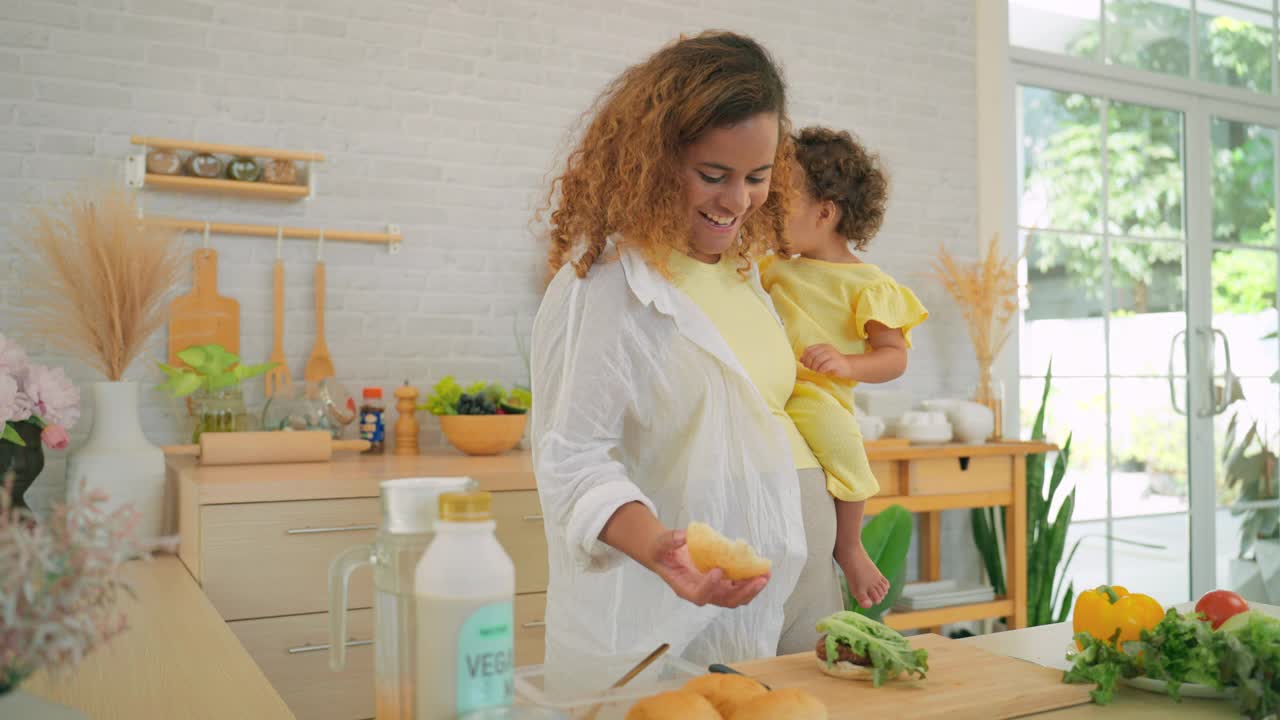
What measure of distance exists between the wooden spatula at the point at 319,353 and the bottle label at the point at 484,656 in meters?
2.67

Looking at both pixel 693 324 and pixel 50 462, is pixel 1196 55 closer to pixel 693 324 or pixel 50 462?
pixel 693 324

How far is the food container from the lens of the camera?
1016 mm

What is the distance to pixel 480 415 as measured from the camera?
3.15 meters

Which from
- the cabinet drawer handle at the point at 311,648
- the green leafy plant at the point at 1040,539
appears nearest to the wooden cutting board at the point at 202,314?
the cabinet drawer handle at the point at 311,648

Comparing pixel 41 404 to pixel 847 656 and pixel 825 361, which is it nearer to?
pixel 825 361

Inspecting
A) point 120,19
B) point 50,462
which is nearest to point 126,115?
point 120,19

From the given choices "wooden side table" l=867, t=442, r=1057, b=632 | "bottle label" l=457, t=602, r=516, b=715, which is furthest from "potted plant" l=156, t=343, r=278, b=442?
"bottle label" l=457, t=602, r=516, b=715

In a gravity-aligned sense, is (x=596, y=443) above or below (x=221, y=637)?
above

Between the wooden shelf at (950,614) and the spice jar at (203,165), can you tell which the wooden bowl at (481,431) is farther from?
the wooden shelf at (950,614)

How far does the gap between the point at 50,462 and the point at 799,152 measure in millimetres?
2285

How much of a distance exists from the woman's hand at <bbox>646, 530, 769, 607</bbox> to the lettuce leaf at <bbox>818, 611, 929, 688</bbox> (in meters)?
0.15

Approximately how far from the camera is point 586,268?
1.44 metres

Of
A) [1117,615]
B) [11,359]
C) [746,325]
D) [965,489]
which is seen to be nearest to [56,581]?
[746,325]

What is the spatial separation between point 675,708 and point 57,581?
523mm
